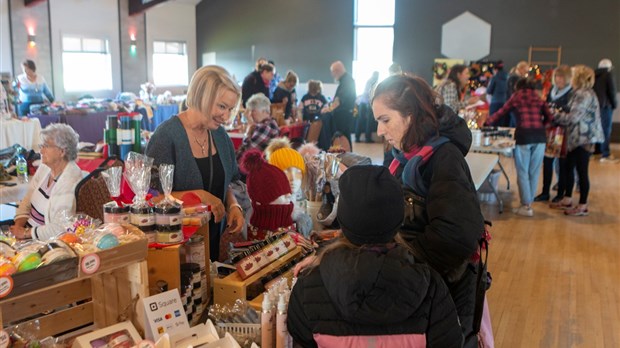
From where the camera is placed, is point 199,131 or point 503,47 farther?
point 503,47

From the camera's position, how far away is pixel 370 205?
53.2 inches

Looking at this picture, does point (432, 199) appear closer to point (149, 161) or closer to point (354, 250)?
point (354, 250)

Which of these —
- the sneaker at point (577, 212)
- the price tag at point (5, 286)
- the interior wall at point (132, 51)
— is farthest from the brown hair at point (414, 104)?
the interior wall at point (132, 51)

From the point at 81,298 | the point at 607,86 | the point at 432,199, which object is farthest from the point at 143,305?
the point at 607,86

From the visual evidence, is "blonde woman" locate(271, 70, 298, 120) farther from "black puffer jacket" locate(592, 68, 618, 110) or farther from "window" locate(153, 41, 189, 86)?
"window" locate(153, 41, 189, 86)

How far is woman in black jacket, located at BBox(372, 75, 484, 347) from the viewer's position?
5.45 feet

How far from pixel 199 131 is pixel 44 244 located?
995 mm

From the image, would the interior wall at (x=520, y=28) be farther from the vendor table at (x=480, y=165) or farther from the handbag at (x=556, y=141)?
the vendor table at (x=480, y=165)

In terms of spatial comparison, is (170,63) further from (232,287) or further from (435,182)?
(435,182)

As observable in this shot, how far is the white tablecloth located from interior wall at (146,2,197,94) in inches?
326

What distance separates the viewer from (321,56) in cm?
1445

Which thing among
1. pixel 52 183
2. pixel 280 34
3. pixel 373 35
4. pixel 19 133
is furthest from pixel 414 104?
pixel 280 34

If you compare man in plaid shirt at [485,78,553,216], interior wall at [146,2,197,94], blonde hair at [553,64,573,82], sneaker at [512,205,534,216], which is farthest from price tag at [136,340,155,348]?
interior wall at [146,2,197,94]

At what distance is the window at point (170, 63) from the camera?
606 inches
